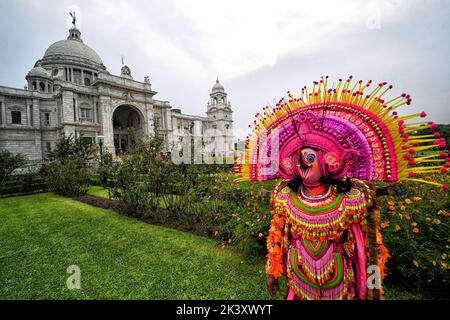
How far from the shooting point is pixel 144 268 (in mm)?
3529

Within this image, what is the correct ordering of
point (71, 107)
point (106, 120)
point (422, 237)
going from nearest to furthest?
point (422, 237)
point (71, 107)
point (106, 120)

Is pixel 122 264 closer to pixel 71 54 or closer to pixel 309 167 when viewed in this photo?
pixel 309 167

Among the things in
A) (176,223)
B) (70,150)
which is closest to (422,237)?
(176,223)

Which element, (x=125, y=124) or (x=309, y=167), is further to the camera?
(x=125, y=124)

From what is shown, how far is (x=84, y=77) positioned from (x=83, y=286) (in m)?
43.5

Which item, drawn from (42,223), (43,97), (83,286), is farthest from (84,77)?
(83,286)

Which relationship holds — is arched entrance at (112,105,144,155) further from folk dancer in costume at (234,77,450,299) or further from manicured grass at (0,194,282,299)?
folk dancer in costume at (234,77,450,299)

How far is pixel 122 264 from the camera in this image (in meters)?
3.69

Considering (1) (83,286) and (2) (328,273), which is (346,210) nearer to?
(2) (328,273)

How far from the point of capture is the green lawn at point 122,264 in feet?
9.62

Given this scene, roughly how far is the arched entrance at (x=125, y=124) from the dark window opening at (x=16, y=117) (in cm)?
1113

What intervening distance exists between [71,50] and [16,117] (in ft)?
56.8

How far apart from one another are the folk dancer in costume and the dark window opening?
3768 centimetres

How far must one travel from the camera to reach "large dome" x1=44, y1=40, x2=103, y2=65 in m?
35.3
